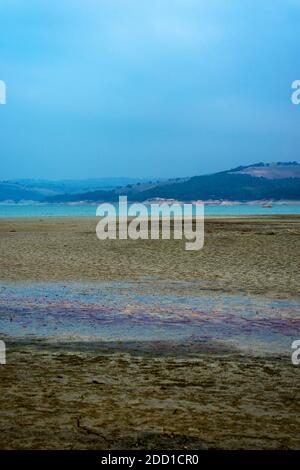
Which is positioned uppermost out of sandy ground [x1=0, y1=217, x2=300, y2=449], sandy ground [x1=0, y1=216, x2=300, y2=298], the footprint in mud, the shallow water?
sandy ground [x1=0, y1=216, x2=300, y2=298]

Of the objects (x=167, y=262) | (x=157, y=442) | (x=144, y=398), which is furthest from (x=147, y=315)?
(x=167, y=262)

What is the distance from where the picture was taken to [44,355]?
29.4 feet

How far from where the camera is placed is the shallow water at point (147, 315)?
10484 millimetres

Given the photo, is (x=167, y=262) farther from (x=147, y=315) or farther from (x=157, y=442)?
(x=157, y=442)

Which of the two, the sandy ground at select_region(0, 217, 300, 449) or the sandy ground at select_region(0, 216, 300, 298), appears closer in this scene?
the sandy ground at select_region(0, 217, 300, 449)

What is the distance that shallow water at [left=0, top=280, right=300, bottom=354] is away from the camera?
1048 cm

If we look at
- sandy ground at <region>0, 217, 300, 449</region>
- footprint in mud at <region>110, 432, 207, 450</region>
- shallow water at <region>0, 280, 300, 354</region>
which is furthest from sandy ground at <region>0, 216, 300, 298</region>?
footprint in mud at <region>110, 432, 207, 450</region>

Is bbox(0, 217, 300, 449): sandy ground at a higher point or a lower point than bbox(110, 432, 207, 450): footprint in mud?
higher

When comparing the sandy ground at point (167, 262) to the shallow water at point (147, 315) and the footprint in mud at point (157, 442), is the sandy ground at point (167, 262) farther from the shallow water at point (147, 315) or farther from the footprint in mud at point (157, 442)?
the footprint in mud at point (157, 442)

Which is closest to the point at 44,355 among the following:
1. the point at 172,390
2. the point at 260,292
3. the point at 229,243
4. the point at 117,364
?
the point at 117,364

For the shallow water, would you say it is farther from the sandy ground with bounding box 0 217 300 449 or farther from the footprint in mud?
the footprint in mud

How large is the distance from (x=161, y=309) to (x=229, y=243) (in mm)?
18293

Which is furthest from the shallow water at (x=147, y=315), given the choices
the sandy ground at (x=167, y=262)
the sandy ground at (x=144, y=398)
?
the sandy ground at (x=167, y=262)
